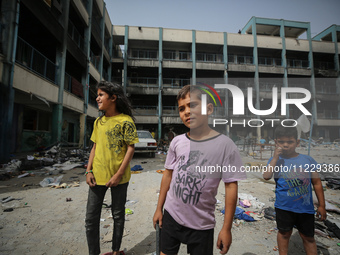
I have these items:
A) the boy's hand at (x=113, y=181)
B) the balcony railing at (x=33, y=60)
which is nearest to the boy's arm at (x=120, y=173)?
the boy's hand at (x=113, y=181)

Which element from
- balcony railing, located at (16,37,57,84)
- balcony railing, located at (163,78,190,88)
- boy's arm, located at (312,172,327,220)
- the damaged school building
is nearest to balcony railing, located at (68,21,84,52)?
the damaged school building

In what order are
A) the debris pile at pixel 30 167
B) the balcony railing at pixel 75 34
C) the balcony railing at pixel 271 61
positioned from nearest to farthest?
the debris pile at pixel 30 167
the balcony railing at pixel 75 34
the balcony railing at pixel 271 61

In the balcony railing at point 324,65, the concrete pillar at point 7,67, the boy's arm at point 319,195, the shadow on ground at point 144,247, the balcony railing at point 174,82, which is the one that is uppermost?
the balcony railing at point 324,65

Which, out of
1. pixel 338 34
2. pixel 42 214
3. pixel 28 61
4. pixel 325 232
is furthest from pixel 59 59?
pixel 338 34

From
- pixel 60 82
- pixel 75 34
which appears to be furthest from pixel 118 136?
pixel 75 34

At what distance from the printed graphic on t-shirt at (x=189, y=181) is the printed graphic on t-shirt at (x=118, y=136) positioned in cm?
68

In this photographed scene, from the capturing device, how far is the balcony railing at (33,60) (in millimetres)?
7055

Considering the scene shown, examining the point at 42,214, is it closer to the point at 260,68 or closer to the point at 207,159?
the point at 207,159

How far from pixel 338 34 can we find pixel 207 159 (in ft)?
111

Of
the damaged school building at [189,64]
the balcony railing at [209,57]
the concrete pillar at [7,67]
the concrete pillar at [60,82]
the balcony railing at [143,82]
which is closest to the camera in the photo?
the concrete pillar at [7,67]

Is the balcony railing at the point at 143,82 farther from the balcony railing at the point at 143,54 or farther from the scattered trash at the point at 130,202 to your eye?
the scattered trash at the point at 130,202

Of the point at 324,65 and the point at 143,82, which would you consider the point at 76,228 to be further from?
the point at 324,65

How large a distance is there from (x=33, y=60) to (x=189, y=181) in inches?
369

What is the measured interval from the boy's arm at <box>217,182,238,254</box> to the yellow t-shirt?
95 centimetres
